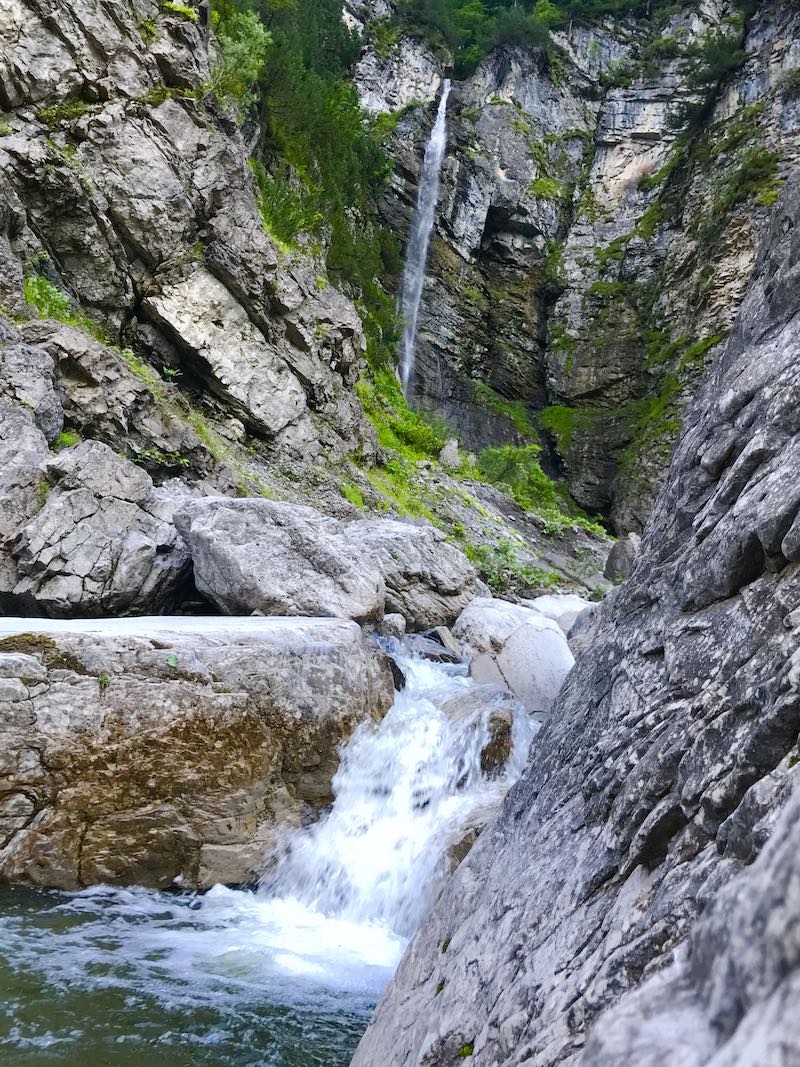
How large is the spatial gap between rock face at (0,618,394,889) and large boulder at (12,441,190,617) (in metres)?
1.72

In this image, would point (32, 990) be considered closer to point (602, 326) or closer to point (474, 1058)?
point (474, 1058)

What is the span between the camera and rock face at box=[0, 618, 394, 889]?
6.19 m

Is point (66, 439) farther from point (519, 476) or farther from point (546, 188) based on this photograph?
point (546, 188)

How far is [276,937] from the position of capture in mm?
Result: 5938

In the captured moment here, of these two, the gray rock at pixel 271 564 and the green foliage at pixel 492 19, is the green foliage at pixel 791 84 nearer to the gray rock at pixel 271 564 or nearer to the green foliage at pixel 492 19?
the green foliage at pixel 492 19

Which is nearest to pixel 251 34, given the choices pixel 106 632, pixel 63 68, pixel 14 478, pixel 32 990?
pixel 63 68

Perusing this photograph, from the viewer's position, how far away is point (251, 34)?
19.6 metres

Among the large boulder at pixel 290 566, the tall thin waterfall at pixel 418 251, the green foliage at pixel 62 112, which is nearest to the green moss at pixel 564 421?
the tall thin waterfall at pixel 418 251

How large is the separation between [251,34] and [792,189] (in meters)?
20.2

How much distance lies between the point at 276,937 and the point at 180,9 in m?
20.8

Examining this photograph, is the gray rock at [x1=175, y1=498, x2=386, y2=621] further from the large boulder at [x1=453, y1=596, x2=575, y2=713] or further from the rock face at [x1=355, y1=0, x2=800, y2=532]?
the rock face at [x1=355, y1=0, x2=800, y2=532]

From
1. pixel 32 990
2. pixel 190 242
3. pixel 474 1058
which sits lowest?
pixel 32 990

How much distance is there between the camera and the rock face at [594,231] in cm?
2870

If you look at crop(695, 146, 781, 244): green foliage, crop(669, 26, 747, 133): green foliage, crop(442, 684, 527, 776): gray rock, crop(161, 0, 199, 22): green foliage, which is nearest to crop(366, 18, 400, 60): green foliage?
crop(669, 26, 747, 133): green foliage
